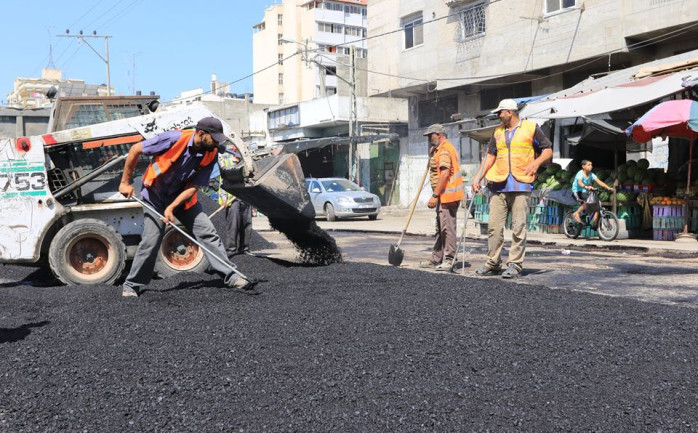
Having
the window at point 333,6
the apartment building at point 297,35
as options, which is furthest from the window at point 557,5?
the window at point 333,6

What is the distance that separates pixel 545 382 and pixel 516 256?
368 cm

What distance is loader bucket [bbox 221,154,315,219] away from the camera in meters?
6.88

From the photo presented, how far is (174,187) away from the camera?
5828 mm

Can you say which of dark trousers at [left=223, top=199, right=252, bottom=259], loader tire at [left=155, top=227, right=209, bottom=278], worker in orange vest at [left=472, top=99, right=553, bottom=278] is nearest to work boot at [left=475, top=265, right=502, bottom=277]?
worker in orange vest at [left=472, top=99, right=553, bottom=278]

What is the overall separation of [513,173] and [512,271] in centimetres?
95

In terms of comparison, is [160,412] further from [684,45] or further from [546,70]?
[546,70]

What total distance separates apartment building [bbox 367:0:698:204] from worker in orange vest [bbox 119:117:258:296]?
12.1m

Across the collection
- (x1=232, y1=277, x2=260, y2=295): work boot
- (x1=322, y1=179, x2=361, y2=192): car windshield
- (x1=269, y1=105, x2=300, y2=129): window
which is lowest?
(x1=232, y1=277, x2=260, y2=295): work boot

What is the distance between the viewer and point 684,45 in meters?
17.0

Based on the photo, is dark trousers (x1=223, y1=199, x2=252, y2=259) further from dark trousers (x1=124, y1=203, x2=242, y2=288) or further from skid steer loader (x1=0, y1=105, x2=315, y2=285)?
dark trousers (x1=124, y1=203, x2=242, y2=288)

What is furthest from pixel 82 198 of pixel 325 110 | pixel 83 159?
pixel 325 110

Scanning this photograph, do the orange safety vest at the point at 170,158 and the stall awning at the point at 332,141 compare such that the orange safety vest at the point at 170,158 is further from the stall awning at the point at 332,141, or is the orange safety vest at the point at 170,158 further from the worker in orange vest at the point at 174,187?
the stall awning at the point at 332,141

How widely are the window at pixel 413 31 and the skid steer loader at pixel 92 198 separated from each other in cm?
2012

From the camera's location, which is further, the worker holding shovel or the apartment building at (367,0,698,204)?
the apartment building at (367,0,698,204)
